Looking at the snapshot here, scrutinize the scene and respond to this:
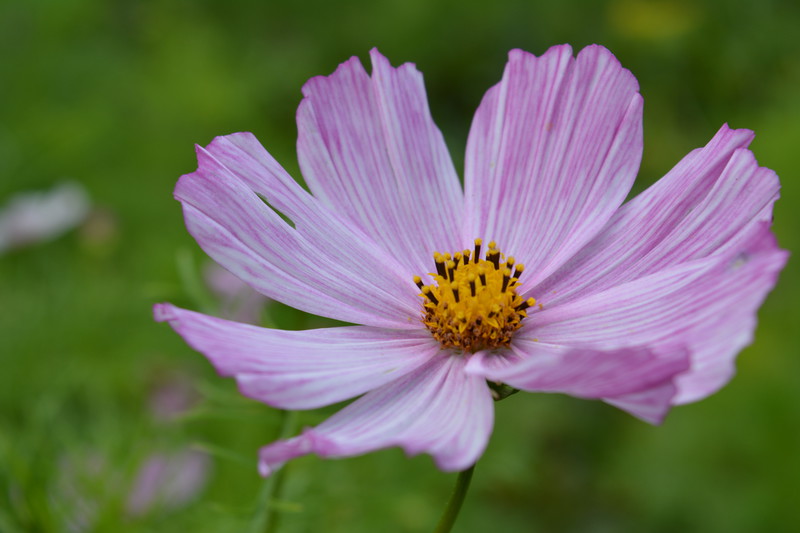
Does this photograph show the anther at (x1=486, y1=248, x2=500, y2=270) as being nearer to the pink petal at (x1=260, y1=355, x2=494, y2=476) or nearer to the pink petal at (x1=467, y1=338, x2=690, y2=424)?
the pink petal at (x1=260, y1=355, x2=494, y2=476)

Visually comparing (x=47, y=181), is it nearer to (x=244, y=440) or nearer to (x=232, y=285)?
(x=232, y=285)

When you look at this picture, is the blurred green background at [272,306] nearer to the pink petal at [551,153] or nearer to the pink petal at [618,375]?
the pink petal at [551,153]

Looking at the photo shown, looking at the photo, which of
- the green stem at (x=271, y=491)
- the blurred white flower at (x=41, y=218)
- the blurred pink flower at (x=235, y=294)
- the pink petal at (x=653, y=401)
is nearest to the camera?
the pink petal at (x=653, y=401)

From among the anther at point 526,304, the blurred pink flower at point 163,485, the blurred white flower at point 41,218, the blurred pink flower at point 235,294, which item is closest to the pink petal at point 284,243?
the anther at point 526,304

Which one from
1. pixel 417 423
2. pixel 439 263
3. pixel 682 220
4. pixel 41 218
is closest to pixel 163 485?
pixel 439 263

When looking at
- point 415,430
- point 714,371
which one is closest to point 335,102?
point 415,430

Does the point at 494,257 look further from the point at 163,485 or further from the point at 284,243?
the point at 163,485

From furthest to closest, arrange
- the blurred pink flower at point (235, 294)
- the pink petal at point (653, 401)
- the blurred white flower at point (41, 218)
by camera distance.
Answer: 1. the blurred white flower at point (41, 218)
2. the blurred pink flower at point (235, 294)
3. the pink petal at point (653, 401)

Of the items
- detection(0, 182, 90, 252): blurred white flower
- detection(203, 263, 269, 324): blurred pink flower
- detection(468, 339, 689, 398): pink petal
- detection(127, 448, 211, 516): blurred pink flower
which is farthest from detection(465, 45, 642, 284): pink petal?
detection(0, 182, 90, 252): blurred white flower
